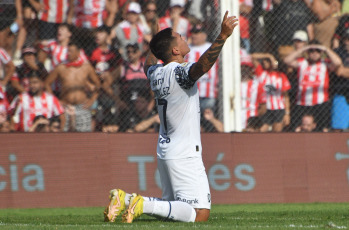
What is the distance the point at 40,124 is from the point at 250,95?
3.48 m

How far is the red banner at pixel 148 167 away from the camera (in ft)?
35.0

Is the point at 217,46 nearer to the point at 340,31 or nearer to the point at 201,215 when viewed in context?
the point at 201,215

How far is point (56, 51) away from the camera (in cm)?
1123

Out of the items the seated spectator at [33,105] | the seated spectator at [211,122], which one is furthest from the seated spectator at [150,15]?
the seated spectator at [33,105]

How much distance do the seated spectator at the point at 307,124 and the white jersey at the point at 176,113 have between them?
536 cm

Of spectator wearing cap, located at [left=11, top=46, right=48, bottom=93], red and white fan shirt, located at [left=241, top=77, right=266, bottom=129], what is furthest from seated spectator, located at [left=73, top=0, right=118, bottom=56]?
red and white fan shirt, located at [left=241, top=77, right=266, bottom=129]

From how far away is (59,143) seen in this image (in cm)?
1088

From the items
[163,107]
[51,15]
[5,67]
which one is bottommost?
[163,107]

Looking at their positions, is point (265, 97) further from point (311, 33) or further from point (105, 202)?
point (105, 202)

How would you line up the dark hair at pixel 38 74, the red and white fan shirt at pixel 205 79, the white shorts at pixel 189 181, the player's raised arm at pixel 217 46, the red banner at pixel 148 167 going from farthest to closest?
1. the red and white fan shirt at pixel 205 79
2. the dark hair at pixel 38 74
3. the red banner at pixel 148 167
4. the white shorts at pixel 189 181
5. the player's raised arm at pixel 217 46

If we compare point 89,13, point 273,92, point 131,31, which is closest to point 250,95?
point 273,92

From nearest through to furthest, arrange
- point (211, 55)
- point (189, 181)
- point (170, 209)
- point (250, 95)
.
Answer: point (211, 55), point (170, 209), point (189, 181), point (250, 95)

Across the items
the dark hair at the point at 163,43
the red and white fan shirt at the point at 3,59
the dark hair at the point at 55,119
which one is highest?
the red and white fan shirt at the point at 3,59

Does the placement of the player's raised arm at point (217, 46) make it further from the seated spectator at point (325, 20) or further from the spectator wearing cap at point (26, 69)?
the seated spectator at point (325, 20)
